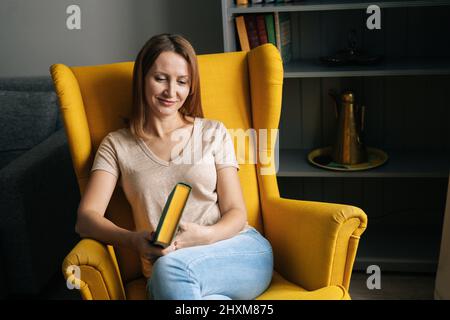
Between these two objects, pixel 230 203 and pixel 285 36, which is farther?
pixel 285 36

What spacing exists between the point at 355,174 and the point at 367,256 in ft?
1.15

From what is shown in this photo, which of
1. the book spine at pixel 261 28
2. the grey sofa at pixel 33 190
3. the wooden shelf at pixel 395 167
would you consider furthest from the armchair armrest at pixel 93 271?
the book spine at pixel 261 28

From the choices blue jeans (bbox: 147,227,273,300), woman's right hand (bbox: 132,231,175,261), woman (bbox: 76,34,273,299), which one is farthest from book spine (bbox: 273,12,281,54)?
woman's right hand (bbox: 132,231,175,261)

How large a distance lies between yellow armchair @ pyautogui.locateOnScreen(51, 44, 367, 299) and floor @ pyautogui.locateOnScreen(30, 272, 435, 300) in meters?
0.64

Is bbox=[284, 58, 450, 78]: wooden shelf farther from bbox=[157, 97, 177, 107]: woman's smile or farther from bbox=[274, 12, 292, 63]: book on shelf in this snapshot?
bbox=[157, 97, 177, 107]: woman's smile

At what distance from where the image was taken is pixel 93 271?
5.84ft

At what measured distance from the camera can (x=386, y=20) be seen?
2.69m

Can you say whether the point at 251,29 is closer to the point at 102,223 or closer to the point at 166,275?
the point at 102,223

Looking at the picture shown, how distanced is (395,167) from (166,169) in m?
1.05

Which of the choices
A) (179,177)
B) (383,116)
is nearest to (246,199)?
(179,177)
